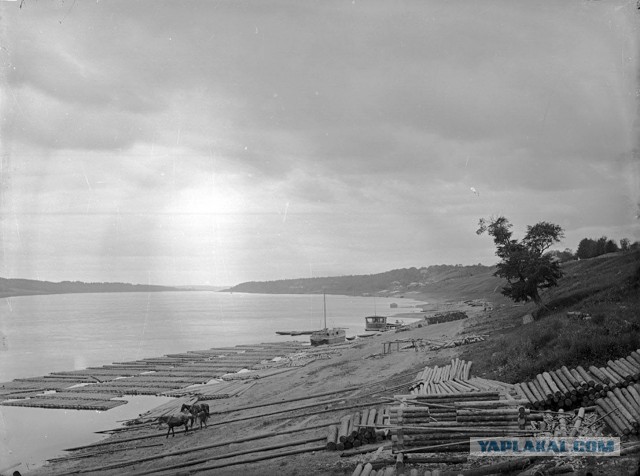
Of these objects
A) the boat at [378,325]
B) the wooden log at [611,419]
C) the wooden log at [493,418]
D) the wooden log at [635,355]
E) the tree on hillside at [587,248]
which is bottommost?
the boat at [378,325]

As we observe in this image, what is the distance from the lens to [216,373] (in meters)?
53.0

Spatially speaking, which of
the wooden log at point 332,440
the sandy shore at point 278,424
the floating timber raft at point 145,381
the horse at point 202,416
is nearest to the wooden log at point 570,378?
the sandy shore at point 278,424

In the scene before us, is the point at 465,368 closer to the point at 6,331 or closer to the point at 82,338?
the point at 82,338

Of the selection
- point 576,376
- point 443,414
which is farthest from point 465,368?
point 443,414

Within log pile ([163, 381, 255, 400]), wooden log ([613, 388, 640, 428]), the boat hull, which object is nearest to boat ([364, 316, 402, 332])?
the boat hull

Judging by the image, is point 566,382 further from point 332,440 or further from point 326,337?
point 326,337

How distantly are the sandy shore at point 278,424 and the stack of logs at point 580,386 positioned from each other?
23.3ft

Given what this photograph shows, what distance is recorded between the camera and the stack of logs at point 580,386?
18391 mm

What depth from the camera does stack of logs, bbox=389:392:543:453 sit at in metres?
16.1

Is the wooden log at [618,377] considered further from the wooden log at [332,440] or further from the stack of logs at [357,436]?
the wooden log at [332,440]

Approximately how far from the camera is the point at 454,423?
1667 cm

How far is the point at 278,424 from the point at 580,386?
13661mm

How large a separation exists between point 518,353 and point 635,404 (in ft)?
34.8

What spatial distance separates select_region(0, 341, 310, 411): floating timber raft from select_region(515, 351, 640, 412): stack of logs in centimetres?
2459
